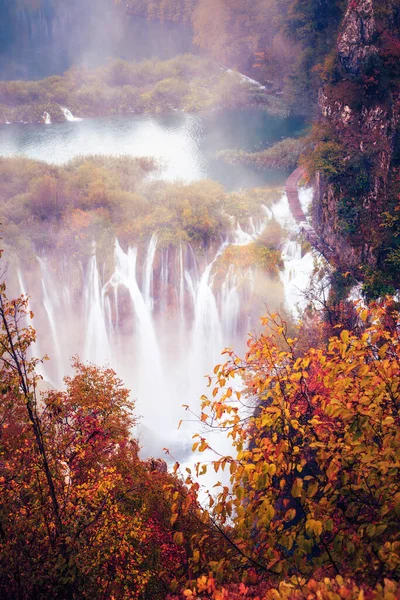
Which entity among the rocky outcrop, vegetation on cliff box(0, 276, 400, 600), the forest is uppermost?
the rocky outcrop

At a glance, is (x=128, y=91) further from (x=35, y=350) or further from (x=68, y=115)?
(x=35, y=350)

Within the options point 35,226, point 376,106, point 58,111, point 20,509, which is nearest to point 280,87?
point 58,111

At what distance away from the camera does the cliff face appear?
2777 centimetres

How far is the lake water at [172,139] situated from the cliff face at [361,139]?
13811 millimetres

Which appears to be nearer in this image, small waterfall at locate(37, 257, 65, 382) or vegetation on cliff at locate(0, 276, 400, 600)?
vegetation on cliff at locate(0, 276, 400, 600)

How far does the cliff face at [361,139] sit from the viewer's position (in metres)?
27.8

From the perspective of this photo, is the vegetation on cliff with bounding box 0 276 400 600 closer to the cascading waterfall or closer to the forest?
the forest

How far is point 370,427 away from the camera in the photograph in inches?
233

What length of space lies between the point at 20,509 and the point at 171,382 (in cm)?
2432

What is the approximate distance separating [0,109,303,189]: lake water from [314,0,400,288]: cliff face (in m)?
13.8

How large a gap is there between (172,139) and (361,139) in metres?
31.7

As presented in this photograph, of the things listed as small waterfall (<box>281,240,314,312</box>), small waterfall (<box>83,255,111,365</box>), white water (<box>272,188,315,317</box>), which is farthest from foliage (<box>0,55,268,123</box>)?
small waterfall (<box>281,240,314,312</box>)

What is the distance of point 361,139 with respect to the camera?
28953mm

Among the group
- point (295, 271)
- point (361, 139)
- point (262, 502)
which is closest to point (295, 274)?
point (295, 271)
